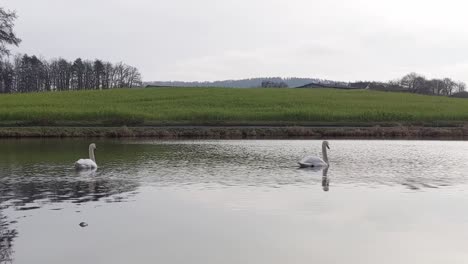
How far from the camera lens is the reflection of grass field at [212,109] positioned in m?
45.3

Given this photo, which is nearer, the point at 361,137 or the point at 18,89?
the point at 361,137

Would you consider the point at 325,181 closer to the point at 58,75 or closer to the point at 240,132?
the point at 240,132

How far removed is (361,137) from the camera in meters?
38.6

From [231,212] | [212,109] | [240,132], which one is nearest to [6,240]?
[231,212]

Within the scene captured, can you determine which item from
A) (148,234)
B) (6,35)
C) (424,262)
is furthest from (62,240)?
(6,35)

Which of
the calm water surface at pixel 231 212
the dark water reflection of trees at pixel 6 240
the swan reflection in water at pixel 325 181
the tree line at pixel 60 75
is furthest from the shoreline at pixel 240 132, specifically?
the tree line at pixel 60 75

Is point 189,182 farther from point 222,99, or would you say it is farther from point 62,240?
point 222,99

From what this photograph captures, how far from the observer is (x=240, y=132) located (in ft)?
128

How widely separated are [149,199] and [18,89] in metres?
119

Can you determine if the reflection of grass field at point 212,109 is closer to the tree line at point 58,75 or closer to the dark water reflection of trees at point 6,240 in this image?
the dark water reflection of trees at point 6,240

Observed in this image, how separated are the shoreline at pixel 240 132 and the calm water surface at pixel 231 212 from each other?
51.4 feet

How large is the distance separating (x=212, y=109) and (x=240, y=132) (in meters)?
12.2

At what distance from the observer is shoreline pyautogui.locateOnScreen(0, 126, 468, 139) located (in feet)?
121

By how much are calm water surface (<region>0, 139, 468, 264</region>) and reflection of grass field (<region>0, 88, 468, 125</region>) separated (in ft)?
80.2
